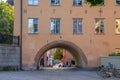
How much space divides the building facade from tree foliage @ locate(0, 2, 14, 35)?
17097mm

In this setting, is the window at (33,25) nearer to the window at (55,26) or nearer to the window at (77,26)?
the window at (55,26)

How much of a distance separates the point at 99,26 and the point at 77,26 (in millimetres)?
2430

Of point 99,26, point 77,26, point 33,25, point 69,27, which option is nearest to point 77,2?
point 77,26

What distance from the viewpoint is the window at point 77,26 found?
43.1 metres

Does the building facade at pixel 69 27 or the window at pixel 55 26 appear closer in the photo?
the building facade at pixel 69 27

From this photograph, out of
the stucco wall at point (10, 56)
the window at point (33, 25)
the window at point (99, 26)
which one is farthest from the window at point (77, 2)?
the stucco wall at point (10, 56)

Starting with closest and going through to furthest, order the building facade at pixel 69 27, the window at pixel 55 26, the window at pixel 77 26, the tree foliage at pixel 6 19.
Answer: the building facade at pixel 69 27 < the window at pixel 55 26 < the window at pixel 77 26 < the tree foliage at pixel 6 19

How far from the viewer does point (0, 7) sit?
209ft

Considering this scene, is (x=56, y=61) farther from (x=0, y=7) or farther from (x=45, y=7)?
(x=45, y=7)

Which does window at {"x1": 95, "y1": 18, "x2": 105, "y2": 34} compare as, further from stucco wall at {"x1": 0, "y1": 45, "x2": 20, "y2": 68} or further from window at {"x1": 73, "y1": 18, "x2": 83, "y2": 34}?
stucco wall at {"x1": 0, "y1": 45, "x2": 20, "y2": 68}

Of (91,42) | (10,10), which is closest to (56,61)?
(10,10)

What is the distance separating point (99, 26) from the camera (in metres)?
43.2

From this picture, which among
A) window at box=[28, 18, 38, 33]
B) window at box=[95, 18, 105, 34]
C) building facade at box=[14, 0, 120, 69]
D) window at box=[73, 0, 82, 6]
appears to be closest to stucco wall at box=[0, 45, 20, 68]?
building facade at box=[14, 0, 120, 69]

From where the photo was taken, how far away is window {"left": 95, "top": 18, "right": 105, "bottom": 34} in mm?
43188
